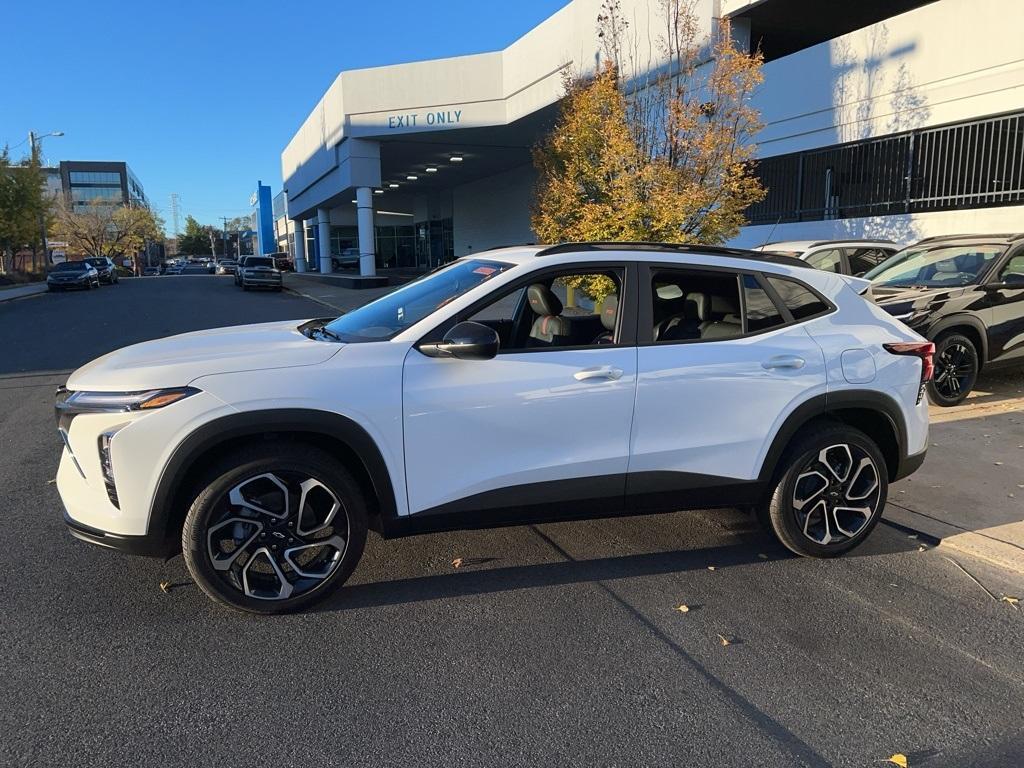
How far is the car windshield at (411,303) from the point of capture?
3824 mm

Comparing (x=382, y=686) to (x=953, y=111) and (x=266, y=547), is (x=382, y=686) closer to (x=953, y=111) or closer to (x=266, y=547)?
(x=266, y=547)

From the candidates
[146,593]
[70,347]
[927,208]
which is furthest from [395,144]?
[146,593]

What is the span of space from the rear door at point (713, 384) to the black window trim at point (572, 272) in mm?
60

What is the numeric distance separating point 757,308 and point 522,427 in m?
1.61

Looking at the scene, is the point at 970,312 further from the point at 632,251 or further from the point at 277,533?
the point at 277,533

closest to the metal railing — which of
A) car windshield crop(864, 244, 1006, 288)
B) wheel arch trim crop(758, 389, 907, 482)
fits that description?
car windshield crop(864, 244, 1006, 288)

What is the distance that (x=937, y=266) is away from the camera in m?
8.55

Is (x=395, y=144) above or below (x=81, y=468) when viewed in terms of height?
above

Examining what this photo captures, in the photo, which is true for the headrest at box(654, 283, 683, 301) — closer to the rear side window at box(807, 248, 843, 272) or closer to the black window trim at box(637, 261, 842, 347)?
the black window trim at box(637, 261, 842, 347)

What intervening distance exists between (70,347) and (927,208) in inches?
634

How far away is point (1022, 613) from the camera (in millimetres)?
3740

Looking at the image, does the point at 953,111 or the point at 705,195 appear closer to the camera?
the point at 705,195

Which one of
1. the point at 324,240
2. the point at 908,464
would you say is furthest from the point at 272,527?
the point at 324,240

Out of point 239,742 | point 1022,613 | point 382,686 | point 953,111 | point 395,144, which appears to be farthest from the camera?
point 395,144
